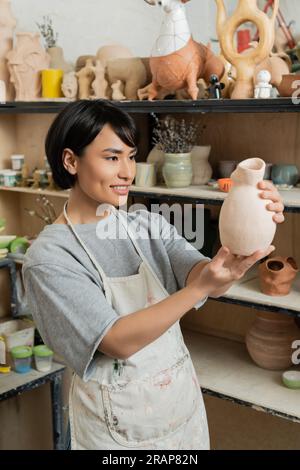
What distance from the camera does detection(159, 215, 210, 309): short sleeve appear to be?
1.30 m

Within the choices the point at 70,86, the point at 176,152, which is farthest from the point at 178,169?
the point at 70,86

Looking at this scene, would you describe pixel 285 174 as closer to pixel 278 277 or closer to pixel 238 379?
pixel 278 277

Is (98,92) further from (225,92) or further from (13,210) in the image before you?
(13,210)

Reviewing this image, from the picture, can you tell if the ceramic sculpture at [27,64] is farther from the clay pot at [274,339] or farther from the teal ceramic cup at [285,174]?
the clay pot at [274,339]

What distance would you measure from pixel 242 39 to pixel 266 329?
1.29 m

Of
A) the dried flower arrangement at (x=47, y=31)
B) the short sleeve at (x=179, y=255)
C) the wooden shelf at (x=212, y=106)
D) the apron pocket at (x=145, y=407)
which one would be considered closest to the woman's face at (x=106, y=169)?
the short sleeve at (x=179, y=255)

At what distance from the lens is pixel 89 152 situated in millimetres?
1192

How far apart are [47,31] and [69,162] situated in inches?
60.5

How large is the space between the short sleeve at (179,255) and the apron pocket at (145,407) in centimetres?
20

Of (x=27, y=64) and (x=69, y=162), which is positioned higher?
(x=27, y=64)

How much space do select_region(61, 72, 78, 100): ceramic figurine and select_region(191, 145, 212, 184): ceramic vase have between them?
1.98ft

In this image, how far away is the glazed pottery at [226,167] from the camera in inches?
79.4

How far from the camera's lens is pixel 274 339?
1975mm

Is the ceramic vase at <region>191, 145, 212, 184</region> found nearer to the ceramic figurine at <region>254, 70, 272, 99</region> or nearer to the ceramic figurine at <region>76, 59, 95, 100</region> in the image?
the ceramic figurine at <region>254, 70, 272, 99</region>
